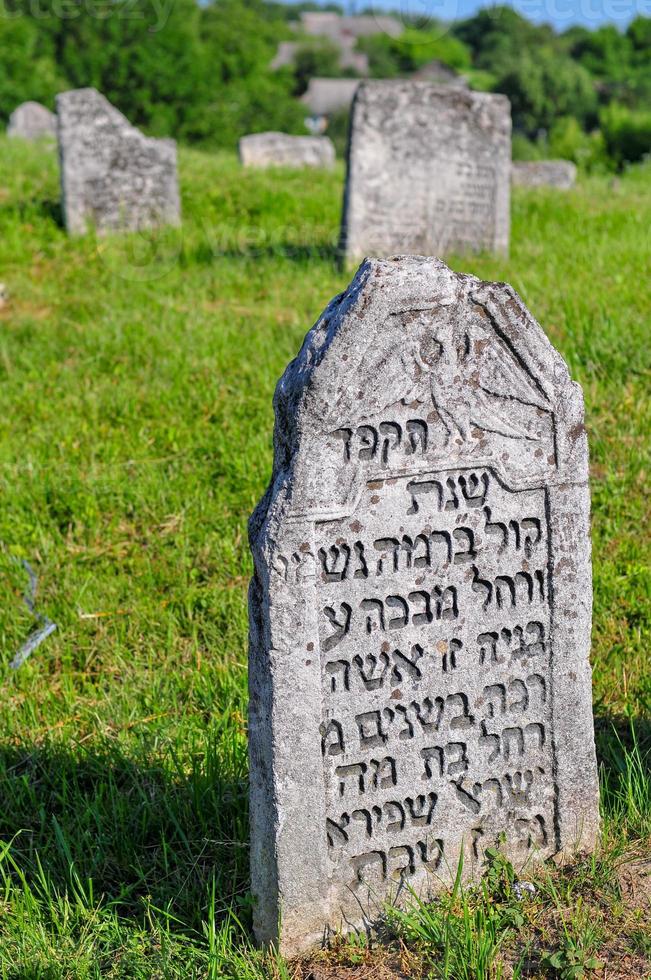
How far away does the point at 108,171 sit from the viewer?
831 cm

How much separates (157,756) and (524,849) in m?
1.08

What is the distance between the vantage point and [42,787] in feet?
9.48

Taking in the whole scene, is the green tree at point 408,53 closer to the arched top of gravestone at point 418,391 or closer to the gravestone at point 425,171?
the gravestone at point 425,171

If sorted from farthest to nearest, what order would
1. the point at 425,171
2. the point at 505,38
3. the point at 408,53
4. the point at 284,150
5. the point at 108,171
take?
the point at 408,53
the point at 505,38
the point at 284,150
the point at 108,171
the point at 425,171

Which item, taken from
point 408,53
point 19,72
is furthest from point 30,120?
point 408,53

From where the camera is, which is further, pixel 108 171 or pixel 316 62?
pixel 316 62

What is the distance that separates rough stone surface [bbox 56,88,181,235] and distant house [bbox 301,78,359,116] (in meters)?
56.4

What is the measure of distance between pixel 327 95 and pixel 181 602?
64.2m

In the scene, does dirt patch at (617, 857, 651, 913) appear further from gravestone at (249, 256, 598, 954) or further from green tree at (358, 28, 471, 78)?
green tree at (358, 28, 471, 78)

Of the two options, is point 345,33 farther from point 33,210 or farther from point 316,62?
point 33,210

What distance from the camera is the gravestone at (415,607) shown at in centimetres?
212

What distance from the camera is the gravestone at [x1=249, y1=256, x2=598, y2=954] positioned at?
2125 millimetres

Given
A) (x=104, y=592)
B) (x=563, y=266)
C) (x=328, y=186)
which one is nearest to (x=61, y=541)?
(x=104, y=592)

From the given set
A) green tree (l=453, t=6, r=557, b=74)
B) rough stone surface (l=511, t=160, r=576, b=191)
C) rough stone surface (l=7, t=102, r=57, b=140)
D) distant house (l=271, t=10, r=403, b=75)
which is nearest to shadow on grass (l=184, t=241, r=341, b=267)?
rough stone surface (l=511, t=160, r=576, b=191)
